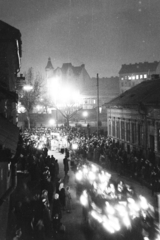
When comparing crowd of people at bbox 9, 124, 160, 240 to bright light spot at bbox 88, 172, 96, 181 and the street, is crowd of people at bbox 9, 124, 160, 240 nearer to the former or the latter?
the street

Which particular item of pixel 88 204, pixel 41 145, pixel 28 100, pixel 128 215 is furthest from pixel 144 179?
pixel 28 100

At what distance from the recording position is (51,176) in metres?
17.4

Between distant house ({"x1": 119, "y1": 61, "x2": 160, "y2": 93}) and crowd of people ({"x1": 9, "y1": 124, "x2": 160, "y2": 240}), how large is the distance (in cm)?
5508

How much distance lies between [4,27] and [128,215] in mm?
11316

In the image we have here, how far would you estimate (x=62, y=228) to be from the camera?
9.98 m

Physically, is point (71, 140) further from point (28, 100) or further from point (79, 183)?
point (28, 100)

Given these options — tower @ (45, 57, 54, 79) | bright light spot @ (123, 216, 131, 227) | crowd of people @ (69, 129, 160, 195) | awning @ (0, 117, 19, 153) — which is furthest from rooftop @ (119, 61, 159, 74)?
bright light spot @ (123, 216, 131, 227)

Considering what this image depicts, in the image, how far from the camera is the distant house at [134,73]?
270 feet

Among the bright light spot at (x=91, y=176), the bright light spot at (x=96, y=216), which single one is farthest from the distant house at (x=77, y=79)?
the bright light spot at (x=96, y=216)

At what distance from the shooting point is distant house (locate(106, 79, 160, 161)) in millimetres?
22281

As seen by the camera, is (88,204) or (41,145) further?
(41,145)

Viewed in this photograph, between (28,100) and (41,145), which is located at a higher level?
(28,100)

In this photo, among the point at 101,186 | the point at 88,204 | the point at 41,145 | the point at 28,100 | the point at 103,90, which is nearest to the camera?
the point at 88,204

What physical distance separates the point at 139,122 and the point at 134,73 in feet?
199
